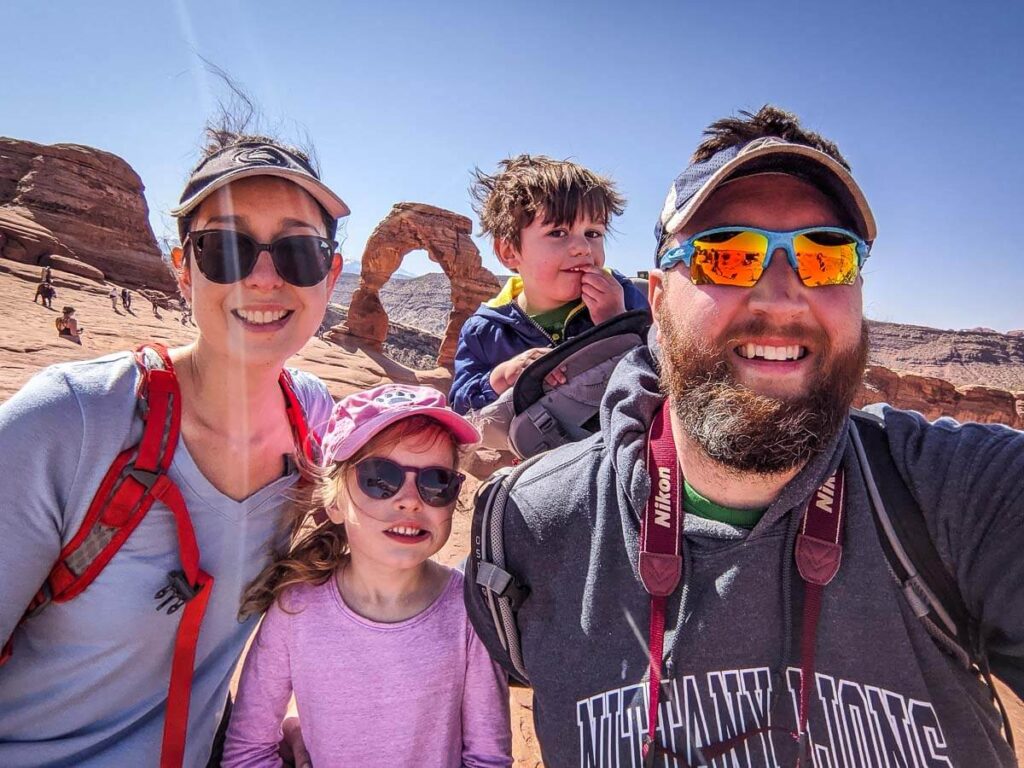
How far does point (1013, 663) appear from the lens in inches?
45.7

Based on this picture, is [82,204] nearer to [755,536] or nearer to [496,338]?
[496,338]

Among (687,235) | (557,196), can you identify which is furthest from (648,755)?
(557,196)

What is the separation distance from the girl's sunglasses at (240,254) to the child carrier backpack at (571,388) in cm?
98

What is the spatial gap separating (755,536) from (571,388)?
978mm

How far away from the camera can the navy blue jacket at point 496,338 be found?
267cm

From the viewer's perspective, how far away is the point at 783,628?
120 centimetres

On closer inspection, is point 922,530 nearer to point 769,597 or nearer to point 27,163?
point 769,597

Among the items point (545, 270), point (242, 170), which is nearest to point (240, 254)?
point (242, 170)

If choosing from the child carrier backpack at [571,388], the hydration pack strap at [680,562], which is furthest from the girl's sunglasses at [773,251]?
the child carrier backpack at [571,388]

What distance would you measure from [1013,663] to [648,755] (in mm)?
867

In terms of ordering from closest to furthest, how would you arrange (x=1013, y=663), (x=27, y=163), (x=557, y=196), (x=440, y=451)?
(x=1013, y=663) < (x=440, y=451) < (x=557, y=196) < (x=27, y=163)

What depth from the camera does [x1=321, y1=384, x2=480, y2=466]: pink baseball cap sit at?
1.73 m

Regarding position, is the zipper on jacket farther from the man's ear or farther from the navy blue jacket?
the man's ear

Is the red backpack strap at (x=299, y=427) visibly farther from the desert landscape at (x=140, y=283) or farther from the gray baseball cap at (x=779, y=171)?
the desert landscape at (x=140, y=283)
